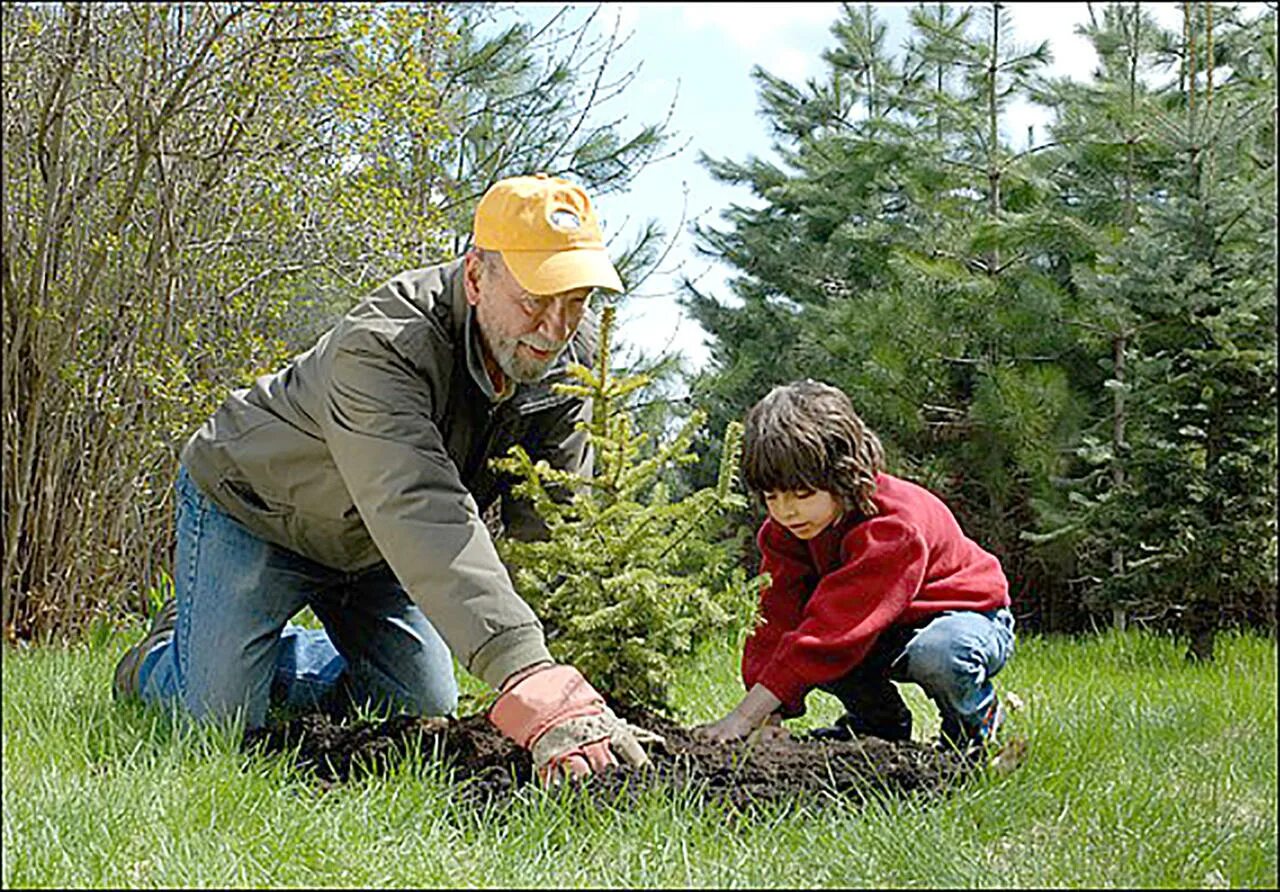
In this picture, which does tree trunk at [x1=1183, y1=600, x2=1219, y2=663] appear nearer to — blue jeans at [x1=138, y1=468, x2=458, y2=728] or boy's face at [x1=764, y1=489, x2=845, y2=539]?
boy's face at [x1=764, y1=489, x2=845, y2=539]

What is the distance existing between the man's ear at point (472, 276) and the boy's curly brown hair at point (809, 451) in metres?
0.71

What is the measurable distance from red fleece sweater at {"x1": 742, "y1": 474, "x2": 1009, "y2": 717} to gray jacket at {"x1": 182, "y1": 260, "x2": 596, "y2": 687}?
62 centimetres

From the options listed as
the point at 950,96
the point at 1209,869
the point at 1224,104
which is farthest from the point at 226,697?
the point at 950,96

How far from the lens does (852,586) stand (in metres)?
3.51

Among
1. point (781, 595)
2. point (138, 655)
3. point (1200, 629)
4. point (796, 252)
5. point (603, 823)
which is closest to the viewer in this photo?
point (603, 823)

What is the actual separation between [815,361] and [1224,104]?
3.16 metres

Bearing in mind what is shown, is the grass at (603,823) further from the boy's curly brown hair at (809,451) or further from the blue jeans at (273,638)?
the boy's curly brown hair at (809,451)

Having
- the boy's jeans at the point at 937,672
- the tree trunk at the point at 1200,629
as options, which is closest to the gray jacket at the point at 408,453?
the boy's jeans at the point at 937,672

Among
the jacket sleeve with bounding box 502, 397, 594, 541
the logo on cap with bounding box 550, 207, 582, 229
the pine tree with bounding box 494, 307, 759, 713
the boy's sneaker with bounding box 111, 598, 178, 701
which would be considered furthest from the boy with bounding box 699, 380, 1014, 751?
the boy's sneaker with bounding box 111, 598, 178, 701

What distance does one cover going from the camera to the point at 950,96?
8516mm

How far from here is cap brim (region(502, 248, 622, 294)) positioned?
129 inches

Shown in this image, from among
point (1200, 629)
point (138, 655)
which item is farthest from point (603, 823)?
point (1200, 629)

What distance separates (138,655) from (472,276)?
1.59 metres

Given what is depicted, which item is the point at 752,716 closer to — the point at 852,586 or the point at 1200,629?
the point at 852,586
